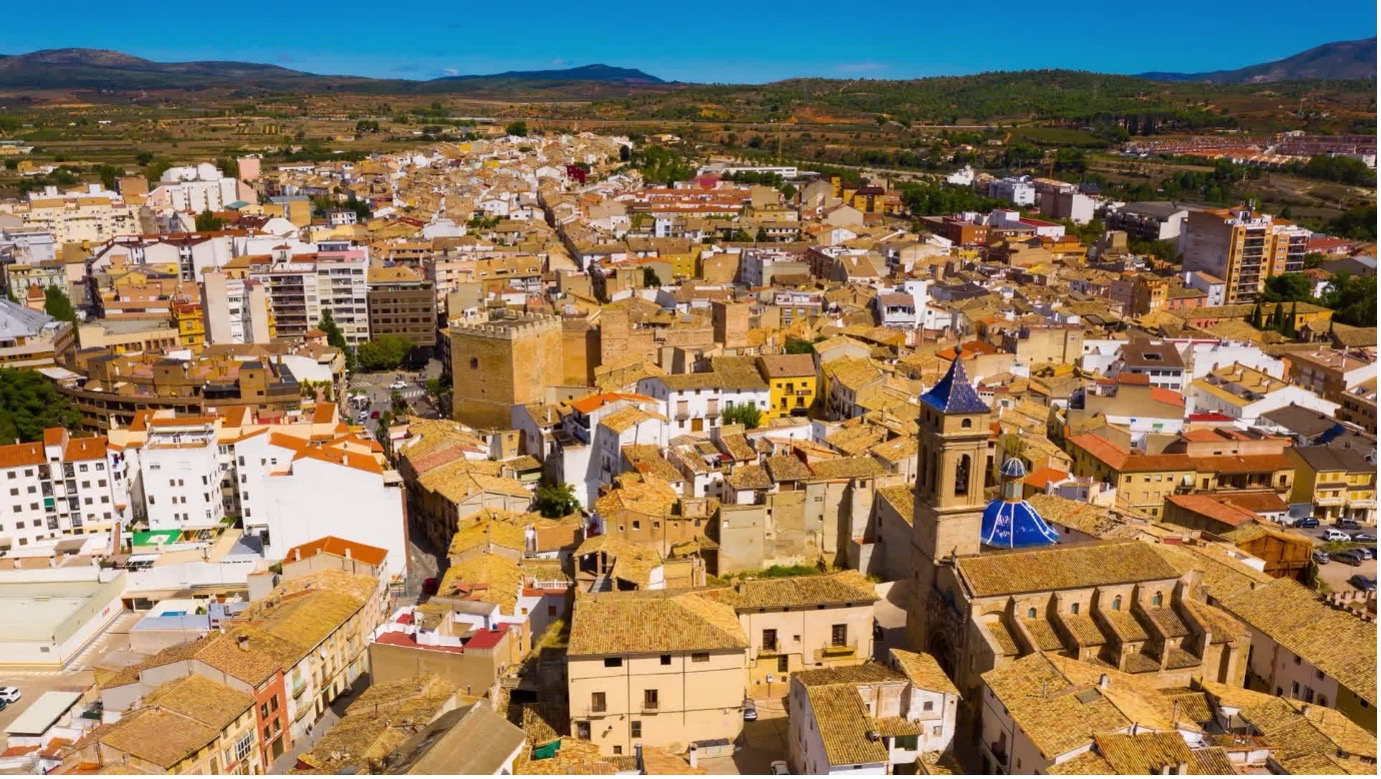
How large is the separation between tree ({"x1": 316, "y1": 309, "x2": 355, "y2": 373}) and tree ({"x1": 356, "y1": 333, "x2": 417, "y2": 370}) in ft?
1.37

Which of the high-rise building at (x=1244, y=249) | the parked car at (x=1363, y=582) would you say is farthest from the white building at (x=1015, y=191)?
the parked car at (x=1363, y=582)

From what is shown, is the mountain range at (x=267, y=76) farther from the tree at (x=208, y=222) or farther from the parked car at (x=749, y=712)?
the parked car at (x=749, y=712)

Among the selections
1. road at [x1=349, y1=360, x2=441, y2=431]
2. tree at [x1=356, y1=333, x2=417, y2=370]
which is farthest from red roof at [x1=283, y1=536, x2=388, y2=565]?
tree at [x1=356, y1=333, x2=417, y2=370]

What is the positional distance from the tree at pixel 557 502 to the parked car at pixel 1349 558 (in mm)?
14359

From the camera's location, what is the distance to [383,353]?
117 ft

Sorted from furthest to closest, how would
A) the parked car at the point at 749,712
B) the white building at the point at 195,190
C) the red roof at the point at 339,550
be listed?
the white building at the point at 195,190 < the red roof at the point at 339,550 < the parked car at the point at 749,712

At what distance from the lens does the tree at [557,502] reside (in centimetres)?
2144

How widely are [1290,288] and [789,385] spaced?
2495 centimetres

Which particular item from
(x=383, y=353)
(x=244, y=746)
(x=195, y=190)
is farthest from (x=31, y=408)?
(x=195, y=190)

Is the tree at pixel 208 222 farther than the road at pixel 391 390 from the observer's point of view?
Yes

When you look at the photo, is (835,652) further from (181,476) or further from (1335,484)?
(181,476)

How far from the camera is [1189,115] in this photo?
88.1m

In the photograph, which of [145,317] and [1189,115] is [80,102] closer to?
[145,317]

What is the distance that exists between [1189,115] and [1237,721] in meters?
87.2
